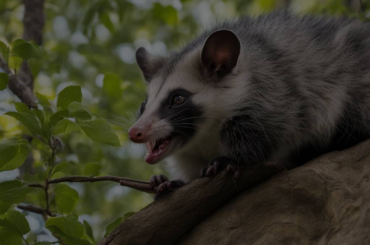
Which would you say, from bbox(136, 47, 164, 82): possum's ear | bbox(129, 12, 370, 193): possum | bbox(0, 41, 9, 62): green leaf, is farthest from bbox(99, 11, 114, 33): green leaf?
bbox(0, 41, 9, 62): green leaf

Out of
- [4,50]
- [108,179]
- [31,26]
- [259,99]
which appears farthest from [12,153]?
[31,26]

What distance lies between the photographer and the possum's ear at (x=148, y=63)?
5.88 meters

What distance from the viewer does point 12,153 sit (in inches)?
149

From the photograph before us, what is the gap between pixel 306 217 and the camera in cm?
418

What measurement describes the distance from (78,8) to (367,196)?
7.31 metres

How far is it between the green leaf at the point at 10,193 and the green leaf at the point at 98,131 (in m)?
0.61

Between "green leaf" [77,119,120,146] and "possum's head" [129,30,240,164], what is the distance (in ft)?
1.87

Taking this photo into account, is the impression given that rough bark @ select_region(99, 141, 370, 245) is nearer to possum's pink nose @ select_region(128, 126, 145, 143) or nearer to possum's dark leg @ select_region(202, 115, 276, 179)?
possum's dark leg @ select_region(202, 115, 276, 179)

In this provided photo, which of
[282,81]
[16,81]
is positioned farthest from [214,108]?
[16,81]

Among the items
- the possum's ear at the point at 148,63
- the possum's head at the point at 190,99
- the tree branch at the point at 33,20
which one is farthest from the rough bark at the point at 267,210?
the tree branch at the point at 33,20

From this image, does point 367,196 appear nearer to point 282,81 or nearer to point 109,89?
point 282,81

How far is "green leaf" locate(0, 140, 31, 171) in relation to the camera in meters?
3.75

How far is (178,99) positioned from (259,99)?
2.53 ft

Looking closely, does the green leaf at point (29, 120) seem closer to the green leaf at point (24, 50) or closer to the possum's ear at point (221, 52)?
the green leaf at point (24, 50)
